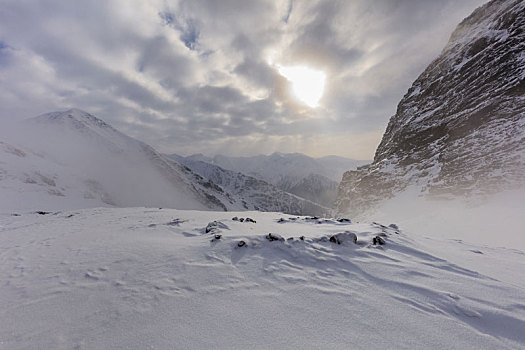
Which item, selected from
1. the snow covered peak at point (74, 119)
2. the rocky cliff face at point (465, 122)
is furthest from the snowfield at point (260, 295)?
the snow covered peak at point (74, 119)

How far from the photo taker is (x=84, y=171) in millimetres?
76312

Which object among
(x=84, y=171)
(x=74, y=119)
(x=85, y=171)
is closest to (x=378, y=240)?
(x=84, y=171)

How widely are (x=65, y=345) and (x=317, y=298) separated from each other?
3.95m

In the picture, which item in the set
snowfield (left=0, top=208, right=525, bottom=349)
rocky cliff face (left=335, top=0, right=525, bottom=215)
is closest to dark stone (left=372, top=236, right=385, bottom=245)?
snowfield (left=0, top=208, right=525, bottom=349)

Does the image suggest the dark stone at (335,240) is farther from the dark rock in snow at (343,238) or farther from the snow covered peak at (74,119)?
the snow covered peak at (74,119)

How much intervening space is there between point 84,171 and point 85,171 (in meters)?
0.50

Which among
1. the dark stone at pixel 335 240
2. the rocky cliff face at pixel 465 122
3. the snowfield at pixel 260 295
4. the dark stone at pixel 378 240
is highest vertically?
the rocky cliff face at pixel 465 122

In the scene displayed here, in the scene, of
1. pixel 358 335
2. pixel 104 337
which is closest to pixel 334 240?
pixel 358 335

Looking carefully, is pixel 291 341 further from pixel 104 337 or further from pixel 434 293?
pixel 434 293

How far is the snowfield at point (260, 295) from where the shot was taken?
9.24 ft

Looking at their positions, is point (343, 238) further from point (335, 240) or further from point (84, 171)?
point (84, 171)

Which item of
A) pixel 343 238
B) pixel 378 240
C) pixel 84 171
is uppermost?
pixel 84 171

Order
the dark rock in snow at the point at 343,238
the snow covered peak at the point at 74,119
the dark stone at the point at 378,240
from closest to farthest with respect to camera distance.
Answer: the dark rock in snow at the point at 343,238, the dark stone at the point at 378,240, the snow covered peak at the point at 74,119

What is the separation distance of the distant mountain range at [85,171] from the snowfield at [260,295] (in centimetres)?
4982
